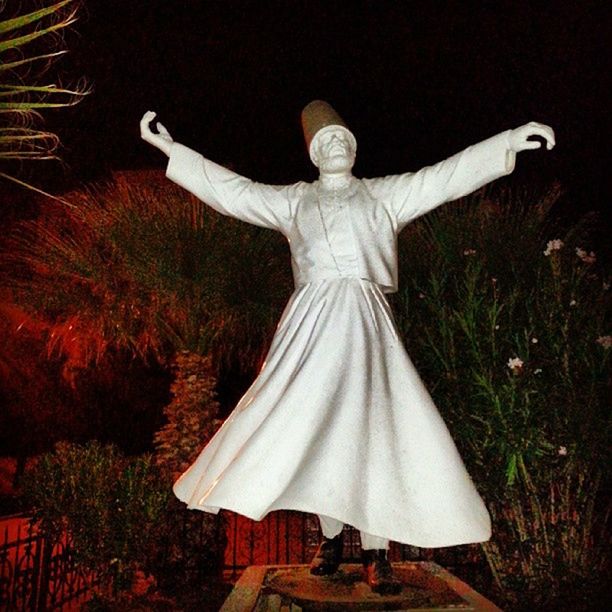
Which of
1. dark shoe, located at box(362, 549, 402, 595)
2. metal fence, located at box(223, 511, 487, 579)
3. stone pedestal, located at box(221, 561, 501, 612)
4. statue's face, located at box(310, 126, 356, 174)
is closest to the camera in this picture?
stone pedestal, located at box(221, 561, 501, 612)

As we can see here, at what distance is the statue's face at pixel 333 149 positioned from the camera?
4.37 m

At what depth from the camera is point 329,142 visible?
439 centimetres

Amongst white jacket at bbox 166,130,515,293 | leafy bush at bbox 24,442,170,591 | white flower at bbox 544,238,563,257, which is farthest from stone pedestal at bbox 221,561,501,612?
leafy bush at bbox 24,442,170,591

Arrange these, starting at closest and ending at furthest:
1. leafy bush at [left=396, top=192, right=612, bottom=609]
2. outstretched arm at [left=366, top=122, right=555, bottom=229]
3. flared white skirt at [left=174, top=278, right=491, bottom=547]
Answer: flared white skirt at [left=174, top=278, right=491, bottom=547] → outstretched arm at [left=366, top=122, right=555, bottom=229] → leafy bush at [left=396, top=192, right=612, bottom=609]

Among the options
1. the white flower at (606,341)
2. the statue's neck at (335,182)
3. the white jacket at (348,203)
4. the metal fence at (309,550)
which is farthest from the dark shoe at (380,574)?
the metal fence at (309,550)

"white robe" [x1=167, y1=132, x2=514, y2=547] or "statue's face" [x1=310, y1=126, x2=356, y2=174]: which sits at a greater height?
"statue's face" [x1=310, y1=126, x2=356, y2=174]

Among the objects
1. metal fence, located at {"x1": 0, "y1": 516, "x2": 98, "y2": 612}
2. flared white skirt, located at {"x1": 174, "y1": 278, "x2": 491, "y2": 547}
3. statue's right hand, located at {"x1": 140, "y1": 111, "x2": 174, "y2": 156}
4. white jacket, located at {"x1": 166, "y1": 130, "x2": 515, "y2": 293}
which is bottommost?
metal fence, located at {"x1": 0, "y1": 516, "x2": 98, "y2": 612}

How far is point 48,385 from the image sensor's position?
15.2 meters

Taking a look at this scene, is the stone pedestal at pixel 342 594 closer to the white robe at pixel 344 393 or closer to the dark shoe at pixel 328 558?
the dark shoe at pixel 328 558

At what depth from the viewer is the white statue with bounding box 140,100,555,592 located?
354cm

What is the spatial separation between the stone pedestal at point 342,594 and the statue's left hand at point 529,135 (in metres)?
2.31

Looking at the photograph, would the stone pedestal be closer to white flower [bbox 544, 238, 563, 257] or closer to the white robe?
the white robe

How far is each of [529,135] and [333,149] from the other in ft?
3.46

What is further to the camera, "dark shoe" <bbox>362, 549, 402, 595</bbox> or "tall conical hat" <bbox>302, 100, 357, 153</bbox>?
"tall conical hat" <bbox>302, 100, 357, 153</bbox>
